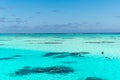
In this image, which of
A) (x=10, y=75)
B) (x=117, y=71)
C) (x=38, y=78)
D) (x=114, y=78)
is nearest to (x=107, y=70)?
(x=117, y=71)

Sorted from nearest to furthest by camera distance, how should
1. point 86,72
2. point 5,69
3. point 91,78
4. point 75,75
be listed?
point 91,78, point 75,75, point 86,72, point 5,69

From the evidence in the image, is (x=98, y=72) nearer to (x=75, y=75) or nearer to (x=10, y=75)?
(x=75, y=75)

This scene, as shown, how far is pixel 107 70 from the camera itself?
16.2 m

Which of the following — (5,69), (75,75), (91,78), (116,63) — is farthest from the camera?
(116,63)

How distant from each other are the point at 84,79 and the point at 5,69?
598 centimetres

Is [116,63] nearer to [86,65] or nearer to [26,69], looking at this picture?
[86,65]

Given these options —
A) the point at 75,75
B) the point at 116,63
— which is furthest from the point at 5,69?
the point at 116,63

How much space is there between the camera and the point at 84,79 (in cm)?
1392

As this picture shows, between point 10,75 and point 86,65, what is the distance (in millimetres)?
5408

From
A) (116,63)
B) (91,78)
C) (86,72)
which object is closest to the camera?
(91,78)

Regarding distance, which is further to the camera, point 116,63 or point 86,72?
point 116,63

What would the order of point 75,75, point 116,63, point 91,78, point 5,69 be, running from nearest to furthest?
point 91,78, point 75,75, point 5,69, point 116,63

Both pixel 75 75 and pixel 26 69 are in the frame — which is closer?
pixel 75 75

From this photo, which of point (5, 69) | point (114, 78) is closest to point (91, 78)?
point (114, 78)
